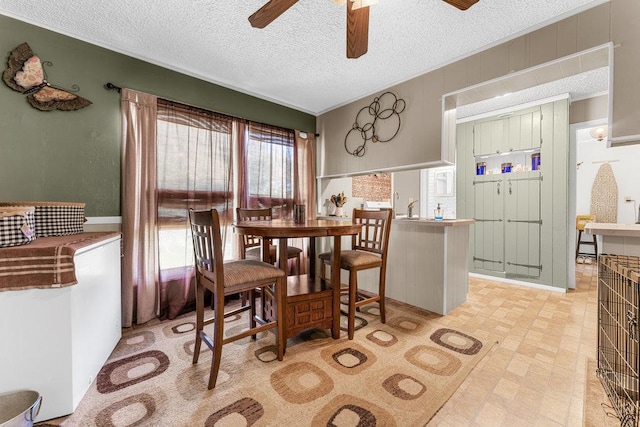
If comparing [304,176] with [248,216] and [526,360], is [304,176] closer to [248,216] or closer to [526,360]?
[248,216]

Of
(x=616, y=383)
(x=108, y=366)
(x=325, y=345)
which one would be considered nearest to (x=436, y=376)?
(x=325, y=345)

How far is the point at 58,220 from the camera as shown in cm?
173

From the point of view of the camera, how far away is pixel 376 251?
243cm

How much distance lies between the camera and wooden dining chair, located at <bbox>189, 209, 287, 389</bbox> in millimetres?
1462

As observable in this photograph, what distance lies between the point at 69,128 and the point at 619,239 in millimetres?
4002

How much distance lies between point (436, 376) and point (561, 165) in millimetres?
3253

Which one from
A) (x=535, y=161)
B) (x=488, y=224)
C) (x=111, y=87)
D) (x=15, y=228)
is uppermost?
(x=111, y=87)

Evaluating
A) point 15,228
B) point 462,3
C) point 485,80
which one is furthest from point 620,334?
point 15,228

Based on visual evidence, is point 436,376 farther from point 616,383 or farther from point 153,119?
point 153,119

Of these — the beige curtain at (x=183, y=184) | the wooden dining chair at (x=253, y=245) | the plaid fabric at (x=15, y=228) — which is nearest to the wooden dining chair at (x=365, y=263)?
the wooden dining chair at (x=253, y=245)

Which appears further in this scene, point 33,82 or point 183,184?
point 183,184

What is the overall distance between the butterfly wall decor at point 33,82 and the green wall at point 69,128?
40 millimetres

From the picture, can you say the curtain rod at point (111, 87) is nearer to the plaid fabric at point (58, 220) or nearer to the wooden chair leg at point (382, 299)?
the plaid fabric at point (58, 220)

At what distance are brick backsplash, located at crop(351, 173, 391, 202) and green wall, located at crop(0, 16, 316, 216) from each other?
112 inches
